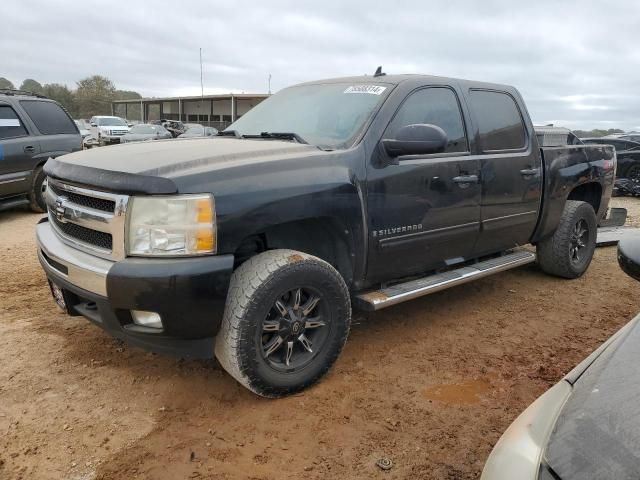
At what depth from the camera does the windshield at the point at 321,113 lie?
3.38 metres

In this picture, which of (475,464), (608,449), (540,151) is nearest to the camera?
(608,449)

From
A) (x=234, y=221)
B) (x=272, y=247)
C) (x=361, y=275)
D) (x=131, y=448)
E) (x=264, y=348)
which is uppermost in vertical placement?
(x=234, y=221)

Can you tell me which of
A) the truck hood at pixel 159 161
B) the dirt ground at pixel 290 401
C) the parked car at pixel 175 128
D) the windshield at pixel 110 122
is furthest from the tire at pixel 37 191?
the windshield at pixel 110 122

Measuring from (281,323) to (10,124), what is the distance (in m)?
6.94

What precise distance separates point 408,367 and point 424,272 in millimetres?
A: 806

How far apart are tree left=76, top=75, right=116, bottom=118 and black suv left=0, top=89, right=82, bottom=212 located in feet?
187

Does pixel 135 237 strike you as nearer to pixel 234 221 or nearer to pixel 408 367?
pixel 234 221

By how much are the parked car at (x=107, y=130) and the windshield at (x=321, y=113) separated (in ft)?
68.3

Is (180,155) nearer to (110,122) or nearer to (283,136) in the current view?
(283,136)

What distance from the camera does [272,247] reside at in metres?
3.05

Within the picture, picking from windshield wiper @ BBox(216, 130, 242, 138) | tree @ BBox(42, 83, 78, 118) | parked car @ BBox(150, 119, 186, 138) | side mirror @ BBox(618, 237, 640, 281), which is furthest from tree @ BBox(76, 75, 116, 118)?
side mirror @ BBox(618, 237, 640, 281)

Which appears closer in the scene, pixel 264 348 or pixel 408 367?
pixel 264 348

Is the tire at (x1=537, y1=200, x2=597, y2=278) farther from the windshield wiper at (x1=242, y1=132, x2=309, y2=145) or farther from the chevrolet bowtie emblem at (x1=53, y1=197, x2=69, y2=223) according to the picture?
the chevrolet bowtie emblem at (x1=53, y1=197, x2=69, y2=223)

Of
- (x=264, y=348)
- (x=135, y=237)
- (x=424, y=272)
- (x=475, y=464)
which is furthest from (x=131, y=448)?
(x=424, y=272)
